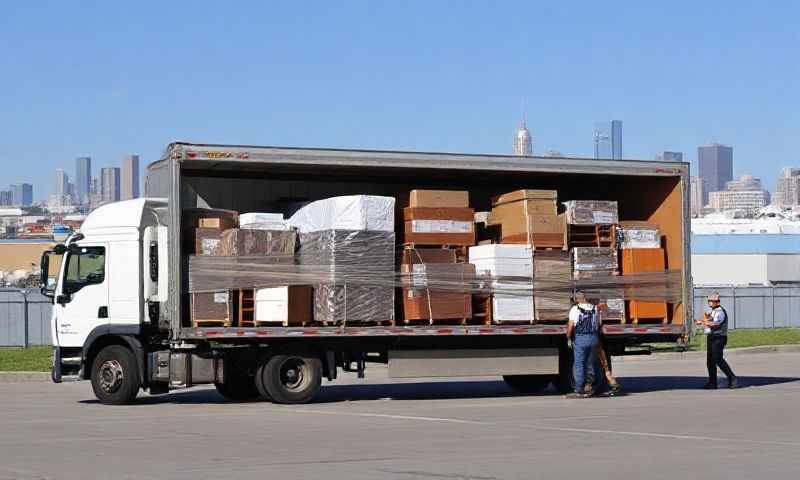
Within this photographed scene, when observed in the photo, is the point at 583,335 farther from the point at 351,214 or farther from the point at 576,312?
the point at 351,214

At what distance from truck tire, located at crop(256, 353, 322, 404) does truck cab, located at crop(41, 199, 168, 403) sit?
1.80 metres

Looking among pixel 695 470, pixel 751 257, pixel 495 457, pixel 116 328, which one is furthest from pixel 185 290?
pixel 751 257

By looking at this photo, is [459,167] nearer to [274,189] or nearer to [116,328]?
[274,189]

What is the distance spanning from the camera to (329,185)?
22266 mm

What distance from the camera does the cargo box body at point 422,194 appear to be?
19547mm

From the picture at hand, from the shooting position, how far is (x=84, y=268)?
20.5 meters

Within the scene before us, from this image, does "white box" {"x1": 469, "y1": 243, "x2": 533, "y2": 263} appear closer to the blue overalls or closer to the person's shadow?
the blue overalls

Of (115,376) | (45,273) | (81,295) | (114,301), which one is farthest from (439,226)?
(45,273)

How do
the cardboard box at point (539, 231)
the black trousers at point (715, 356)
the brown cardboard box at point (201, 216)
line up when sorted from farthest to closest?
1. the black trousers at point (715, 356)
2. the cardboard box at point (539, 231)
3. the brown cardboard box at point (201, 216)

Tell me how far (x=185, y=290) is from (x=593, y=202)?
654cm

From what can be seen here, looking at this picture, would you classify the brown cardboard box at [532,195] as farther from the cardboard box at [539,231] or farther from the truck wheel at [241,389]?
the truck wheel at [241,389]

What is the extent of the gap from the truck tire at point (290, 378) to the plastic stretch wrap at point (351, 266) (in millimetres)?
698

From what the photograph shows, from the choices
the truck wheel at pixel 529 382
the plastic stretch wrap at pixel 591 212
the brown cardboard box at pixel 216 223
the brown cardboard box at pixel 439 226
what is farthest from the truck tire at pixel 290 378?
the plastic stretch wrap at pixel 591 212

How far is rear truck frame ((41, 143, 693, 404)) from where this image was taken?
19.7m
